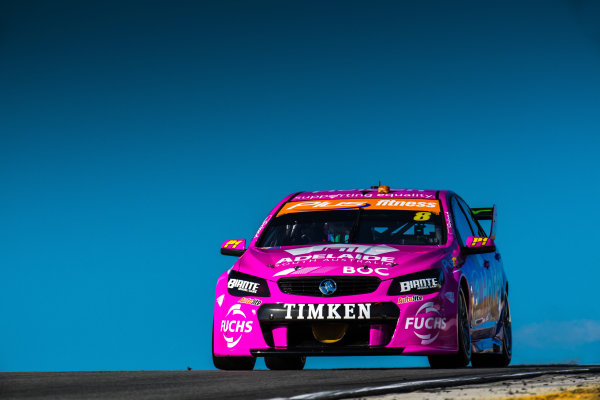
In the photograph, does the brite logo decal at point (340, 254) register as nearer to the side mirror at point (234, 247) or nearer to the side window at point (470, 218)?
the side mirror at point (234, 247)

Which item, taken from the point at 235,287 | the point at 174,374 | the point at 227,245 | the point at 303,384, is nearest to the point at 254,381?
the point at 303,384

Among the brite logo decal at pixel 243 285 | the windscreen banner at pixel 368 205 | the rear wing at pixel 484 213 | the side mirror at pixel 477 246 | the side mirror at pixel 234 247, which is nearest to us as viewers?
the brite logo decal at pixel 243 285

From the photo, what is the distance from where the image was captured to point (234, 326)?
993 centimetres

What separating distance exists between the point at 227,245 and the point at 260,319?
4.32ft

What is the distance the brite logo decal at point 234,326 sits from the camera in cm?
988

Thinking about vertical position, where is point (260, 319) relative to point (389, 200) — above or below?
below

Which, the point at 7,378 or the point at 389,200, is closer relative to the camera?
the point at 7,378

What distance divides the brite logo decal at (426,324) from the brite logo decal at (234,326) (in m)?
1.42

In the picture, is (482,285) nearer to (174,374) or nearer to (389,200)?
(389,200)

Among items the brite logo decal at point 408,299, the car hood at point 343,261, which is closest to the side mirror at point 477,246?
the car hood at point 343,261

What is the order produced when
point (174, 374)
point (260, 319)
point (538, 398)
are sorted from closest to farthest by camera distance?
point (538, 398), point (174, 374), point (260, 319)

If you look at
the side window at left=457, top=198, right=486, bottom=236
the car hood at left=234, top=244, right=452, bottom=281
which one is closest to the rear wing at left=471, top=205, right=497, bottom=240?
the side window at left=457, top=198, right=486, bottom=236

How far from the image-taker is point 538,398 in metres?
6.01

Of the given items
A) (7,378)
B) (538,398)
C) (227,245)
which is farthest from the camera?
(227,245)
